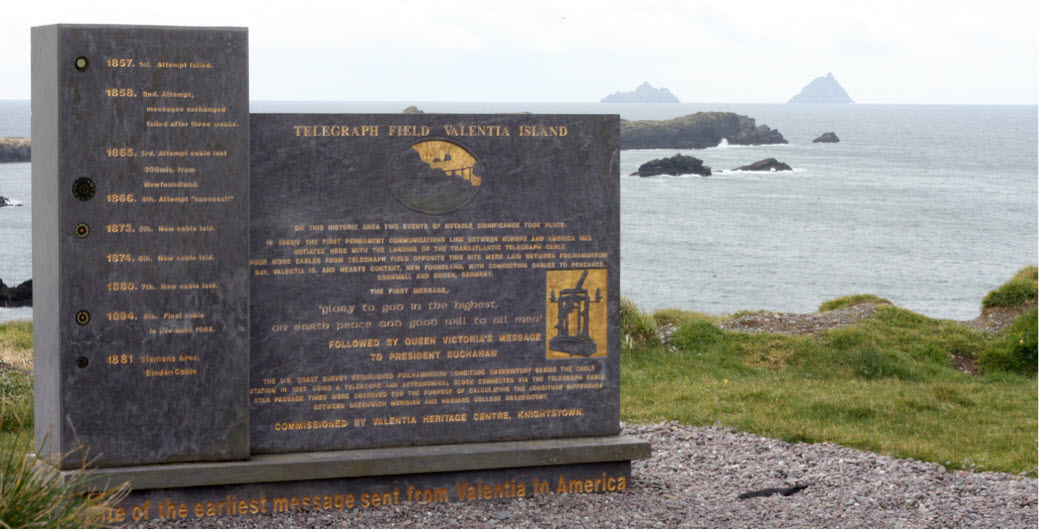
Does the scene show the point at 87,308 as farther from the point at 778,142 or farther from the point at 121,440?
the point at 778,142

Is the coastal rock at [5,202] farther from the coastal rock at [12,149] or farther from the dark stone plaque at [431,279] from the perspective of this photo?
the dark stone plaque at [431,279]

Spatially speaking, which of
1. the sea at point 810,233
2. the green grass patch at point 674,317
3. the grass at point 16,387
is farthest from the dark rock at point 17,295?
the green grass patch at point 674,317

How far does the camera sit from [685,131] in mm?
108438

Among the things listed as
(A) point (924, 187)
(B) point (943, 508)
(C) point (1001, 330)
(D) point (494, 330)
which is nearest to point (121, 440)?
(D) point (494, 330)

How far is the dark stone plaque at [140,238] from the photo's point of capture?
242 inches

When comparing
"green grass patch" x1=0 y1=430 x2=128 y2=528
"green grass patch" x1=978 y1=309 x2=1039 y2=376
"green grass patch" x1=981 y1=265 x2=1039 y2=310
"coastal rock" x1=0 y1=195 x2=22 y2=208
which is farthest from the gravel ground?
"coastal rock" x1=0 y1=195 x2=22 y2=208

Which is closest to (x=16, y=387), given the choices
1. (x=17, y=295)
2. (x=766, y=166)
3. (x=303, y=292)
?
(x=303, y=292)

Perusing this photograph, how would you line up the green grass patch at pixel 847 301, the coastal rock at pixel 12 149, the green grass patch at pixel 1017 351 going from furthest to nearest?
the coastal rock at pixel 12 149
the green grass patch at pixel 847 301
the green grass patch at pixel 1017 351

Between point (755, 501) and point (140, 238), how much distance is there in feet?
14.0

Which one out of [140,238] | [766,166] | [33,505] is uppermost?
[766,166]

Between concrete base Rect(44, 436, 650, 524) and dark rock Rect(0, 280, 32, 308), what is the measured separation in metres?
23.7

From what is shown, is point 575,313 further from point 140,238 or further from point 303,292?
Result: point 140,238

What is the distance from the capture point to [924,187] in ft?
289

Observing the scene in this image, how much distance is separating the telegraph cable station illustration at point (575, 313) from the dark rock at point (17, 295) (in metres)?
24.3
